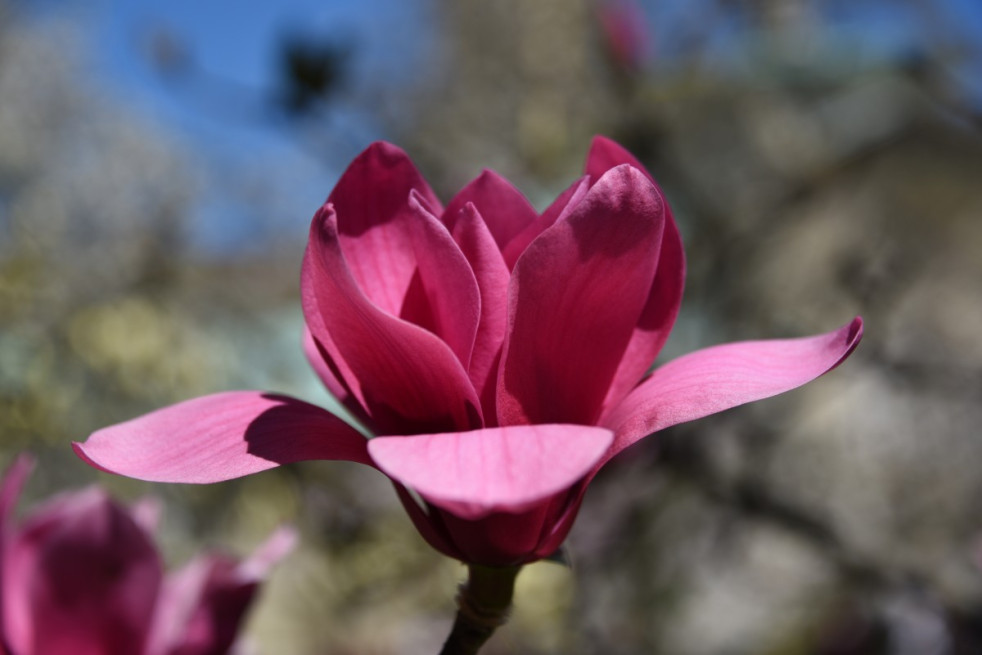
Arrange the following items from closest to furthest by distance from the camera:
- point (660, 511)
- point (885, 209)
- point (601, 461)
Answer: point (601, 461) < point (660, 511) < point (885, 209)

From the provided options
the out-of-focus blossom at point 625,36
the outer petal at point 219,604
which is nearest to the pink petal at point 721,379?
the outer petal at point 219,604

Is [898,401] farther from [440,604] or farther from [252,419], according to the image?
[252,419]

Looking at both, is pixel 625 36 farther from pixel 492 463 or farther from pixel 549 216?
pixel 492 463

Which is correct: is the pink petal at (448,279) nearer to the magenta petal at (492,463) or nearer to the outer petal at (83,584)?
the magenta petal at (492,463)

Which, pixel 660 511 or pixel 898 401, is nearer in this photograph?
pixel 660 511

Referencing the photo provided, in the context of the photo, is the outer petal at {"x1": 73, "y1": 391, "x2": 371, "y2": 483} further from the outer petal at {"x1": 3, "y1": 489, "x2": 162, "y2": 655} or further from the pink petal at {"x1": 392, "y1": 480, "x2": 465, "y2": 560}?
the outer petal at {"x1": 3, "y1": 489, "x2": 162, "y2": 655}

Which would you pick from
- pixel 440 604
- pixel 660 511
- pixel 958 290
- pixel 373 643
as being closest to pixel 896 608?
pixel 660 511
